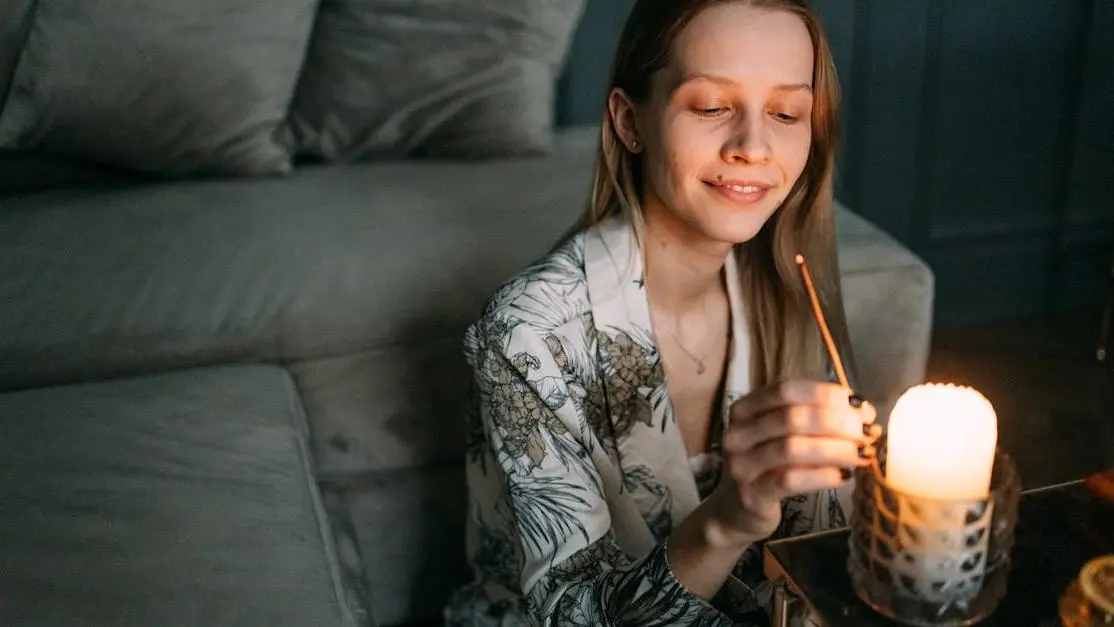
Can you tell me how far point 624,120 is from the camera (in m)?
1.14

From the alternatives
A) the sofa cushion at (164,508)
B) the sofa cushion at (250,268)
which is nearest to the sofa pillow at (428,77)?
the sofa cushion at (250,268)

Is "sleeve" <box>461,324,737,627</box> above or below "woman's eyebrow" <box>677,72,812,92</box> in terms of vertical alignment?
below

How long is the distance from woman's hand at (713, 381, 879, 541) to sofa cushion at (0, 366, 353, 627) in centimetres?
35

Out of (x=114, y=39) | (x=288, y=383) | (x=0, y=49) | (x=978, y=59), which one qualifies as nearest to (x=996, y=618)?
(x=288, y=383)

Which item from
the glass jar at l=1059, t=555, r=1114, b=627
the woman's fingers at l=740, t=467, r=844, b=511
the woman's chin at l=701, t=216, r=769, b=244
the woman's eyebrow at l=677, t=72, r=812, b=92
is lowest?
the glass jar at l=1059, t=555, r=1114, b=627

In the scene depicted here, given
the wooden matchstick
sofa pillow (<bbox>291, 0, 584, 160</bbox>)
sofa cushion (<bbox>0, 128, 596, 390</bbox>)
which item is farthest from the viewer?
sofa pillow (<bbox>291, 0, 584, 160</bbox>)

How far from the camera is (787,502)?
1.14 m

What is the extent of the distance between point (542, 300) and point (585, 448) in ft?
0.49

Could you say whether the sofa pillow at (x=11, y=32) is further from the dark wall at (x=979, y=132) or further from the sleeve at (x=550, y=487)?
the sleeve at (x=550, y=487)

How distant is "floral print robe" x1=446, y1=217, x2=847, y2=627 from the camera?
1.01 meters

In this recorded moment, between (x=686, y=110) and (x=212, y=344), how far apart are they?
2.22 feet

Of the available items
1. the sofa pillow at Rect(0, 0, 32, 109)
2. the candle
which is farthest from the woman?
the sofa pillow at Rect(0, 0, 32, 109)

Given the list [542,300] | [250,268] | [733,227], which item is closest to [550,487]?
[542,300]

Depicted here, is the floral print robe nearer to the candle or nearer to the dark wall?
the candle
